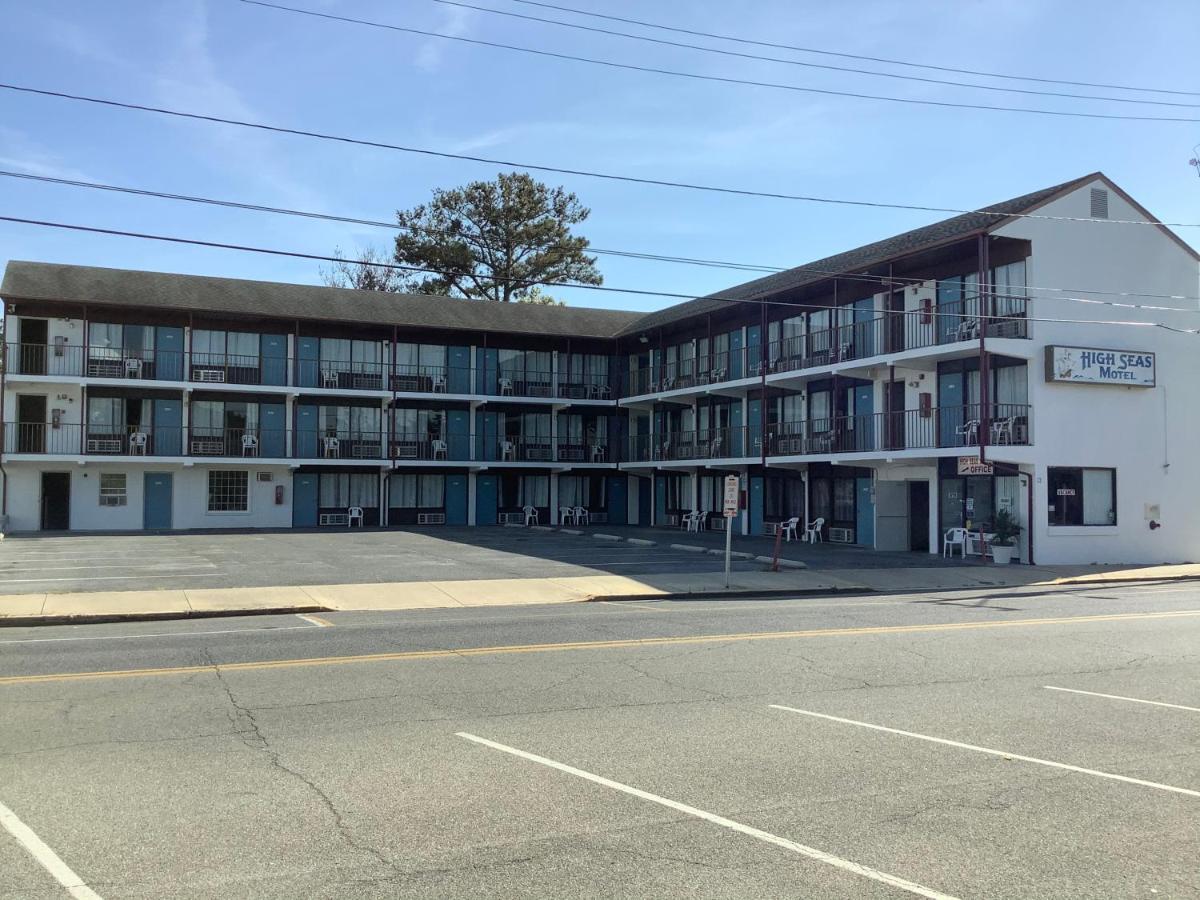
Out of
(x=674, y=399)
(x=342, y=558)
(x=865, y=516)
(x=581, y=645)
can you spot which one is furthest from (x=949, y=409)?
(x=581, y=645)

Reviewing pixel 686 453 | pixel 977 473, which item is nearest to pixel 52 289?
pixel 686 453

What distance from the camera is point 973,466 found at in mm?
28266

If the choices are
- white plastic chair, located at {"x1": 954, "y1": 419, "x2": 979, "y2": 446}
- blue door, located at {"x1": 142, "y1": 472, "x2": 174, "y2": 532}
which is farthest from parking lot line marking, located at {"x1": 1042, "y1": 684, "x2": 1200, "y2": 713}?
blue door, located at {"x1": 142, "y1": 472, "x2": 174, "y2": 532}

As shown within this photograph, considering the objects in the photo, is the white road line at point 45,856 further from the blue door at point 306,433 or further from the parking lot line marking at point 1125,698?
the blue door at point 306,433

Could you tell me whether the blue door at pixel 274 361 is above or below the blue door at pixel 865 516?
above

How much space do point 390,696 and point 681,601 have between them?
11.0 m

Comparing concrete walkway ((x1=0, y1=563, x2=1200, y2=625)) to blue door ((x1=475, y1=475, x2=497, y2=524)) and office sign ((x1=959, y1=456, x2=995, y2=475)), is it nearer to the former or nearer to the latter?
office sign ((x1=959, y1=456, x2=995, y2=475))

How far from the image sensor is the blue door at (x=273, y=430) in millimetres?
42312

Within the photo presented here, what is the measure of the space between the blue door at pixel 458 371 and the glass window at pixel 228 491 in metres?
9.44

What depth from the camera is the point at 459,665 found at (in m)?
11.5

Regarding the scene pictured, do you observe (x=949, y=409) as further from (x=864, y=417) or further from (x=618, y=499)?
(x=618, y=499)

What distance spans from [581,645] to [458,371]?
1337 inches

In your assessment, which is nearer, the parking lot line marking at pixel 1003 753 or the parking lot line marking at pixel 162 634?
the parking lot line marking at pixel 1003 753

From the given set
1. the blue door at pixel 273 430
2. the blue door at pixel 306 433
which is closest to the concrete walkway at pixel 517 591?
the blue door at pixel 273 430
